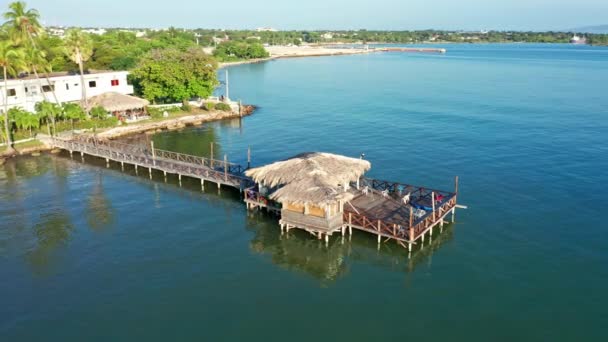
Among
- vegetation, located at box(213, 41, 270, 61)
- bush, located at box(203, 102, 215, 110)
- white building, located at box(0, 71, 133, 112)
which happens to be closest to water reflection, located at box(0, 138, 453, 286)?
white building, located at box(0, 71, 133, 112)

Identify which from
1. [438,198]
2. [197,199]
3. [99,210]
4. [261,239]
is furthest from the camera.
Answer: [197,199]

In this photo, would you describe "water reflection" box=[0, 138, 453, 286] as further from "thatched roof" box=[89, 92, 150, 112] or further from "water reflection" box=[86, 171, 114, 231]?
"thatched roof" box=[89, 92, 150, 112]

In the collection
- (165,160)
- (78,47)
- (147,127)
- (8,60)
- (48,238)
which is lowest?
(48,238)

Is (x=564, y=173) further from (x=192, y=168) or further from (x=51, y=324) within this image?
(x=51, y=324)

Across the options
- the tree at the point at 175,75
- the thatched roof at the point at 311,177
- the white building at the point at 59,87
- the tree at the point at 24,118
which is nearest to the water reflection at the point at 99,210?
the thatched roof at the point at 311,177

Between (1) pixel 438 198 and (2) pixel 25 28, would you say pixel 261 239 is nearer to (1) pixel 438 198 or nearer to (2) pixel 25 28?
(1) pixel 438 198

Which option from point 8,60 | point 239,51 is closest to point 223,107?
point 8,60
